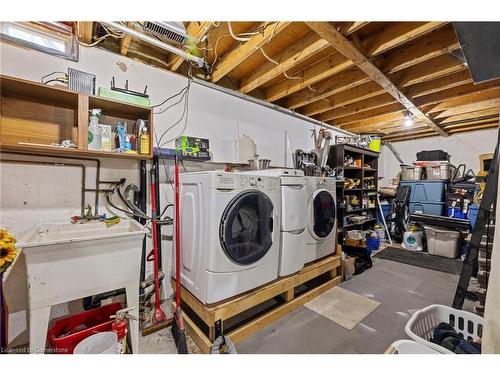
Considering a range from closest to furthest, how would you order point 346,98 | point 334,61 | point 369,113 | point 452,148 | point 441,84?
1. point 334,61
2. point 441,84
3. point 346,98
4. point 369,113
5. point 452,148

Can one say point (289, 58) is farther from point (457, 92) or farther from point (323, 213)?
point (457, 92)

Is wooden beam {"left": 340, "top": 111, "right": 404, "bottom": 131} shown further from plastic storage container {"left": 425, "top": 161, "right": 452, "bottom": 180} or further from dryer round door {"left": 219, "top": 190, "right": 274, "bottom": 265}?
dryer round door {"left": 219, "top": 190, "right": 274, "bottom": 265}

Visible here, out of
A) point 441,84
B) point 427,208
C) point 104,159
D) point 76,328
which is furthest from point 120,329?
point 427,208

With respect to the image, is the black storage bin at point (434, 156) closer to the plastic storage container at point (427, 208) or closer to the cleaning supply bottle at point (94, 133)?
the plastic storage container at point (427, 208)

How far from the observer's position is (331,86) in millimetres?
2793

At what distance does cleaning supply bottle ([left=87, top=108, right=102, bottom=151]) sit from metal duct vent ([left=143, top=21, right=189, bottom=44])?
0.73 metres

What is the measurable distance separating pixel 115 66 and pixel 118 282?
1.85 m

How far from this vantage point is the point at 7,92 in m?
1.45

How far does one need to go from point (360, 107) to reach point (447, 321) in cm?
301

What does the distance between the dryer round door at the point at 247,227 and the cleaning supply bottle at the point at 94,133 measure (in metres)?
1.11

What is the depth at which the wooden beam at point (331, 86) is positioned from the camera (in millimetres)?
2567

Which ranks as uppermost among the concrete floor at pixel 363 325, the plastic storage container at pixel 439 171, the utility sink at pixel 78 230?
the plastic storage container at pixel 439 171

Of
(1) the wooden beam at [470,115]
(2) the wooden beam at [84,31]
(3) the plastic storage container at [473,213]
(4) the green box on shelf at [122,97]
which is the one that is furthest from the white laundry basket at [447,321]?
(1) the wooden beam at [470,115]

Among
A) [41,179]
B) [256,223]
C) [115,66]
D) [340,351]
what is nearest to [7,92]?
[41,179]
